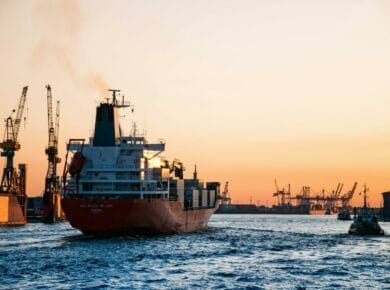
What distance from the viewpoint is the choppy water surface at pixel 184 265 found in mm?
44875

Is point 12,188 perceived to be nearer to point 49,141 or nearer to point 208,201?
point 49,141

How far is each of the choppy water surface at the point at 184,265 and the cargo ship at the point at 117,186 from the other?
7.84 ft

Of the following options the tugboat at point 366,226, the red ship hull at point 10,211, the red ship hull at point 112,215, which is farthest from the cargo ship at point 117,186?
the red ship hull at point 10,211

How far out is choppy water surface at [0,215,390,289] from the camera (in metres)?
44.9

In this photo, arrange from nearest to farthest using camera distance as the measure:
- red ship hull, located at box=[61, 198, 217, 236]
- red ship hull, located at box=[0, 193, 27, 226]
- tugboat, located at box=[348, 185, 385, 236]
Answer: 1. red ship hull, located at box=[61, 198, 217, 236]
2. tugboat, located at box=[348, 185, 385, 236]
3. red ship hull, located at box=[0, 193, 27, 226]

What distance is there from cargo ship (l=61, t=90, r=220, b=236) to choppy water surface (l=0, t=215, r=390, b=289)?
2.39 metres

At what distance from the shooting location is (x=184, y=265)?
2151 inches

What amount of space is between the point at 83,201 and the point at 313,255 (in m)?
26.7

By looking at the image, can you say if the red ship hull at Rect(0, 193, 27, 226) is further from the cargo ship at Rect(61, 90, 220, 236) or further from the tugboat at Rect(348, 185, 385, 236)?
the tugboat at Rect(348, 185, 385, 236)

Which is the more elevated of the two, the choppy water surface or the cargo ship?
the cargo ship

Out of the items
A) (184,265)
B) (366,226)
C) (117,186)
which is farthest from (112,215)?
(366,226)

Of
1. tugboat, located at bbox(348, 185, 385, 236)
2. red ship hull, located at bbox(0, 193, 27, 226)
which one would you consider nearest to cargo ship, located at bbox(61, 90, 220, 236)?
tugboat, located at bbox(348, 185, 385, 236)

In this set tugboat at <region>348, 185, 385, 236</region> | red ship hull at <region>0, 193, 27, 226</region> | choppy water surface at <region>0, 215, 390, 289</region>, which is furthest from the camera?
red ship hull at <region>0, 193, 27, 226</region>

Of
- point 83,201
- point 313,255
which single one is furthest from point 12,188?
point 313,255
